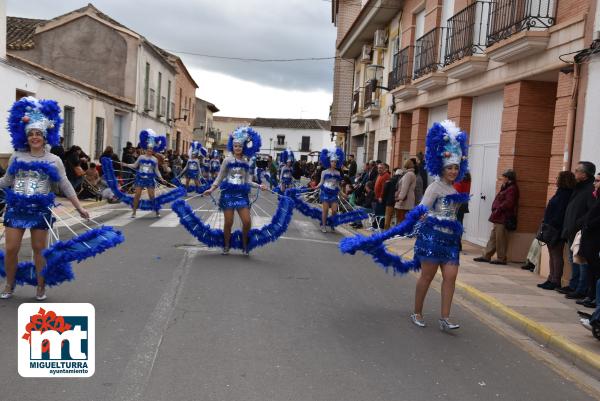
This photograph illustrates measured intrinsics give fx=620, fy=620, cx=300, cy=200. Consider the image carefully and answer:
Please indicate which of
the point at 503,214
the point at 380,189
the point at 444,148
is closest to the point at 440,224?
the point at 444,148

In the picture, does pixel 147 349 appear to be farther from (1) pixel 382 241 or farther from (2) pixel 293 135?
(2) pixel 293 135

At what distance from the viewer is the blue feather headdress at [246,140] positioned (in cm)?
1006

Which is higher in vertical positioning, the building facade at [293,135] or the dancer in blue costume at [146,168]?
the building facade at [293,135]

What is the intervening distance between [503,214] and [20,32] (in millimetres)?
28097

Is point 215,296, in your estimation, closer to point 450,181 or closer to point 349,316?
point 349,316

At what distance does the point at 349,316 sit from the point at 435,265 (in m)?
1.07

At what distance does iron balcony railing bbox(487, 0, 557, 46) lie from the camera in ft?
34.7

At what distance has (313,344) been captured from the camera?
18.2 ft

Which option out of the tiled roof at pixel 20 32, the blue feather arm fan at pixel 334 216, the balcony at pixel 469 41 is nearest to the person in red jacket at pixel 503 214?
the balcony at pixel 469 41

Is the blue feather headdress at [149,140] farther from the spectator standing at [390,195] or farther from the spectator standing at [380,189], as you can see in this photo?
the spectator standing at [390,195]

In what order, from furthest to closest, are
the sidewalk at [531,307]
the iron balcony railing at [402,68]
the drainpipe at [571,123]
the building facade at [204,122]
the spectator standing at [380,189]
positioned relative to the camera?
Result: the building facade at [204,122], the iron balcony railing at [402,68], the spectator standing at [380,189], the drainpipe at [571,123], the sidewalk at [531,307]

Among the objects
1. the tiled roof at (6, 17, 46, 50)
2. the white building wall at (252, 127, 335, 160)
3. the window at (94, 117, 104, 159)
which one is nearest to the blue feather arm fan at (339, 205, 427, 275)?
the window at (94, 117, 104, 159)

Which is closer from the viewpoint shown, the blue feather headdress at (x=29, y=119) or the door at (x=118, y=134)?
the blue feather headdress at (x=29, y=119)

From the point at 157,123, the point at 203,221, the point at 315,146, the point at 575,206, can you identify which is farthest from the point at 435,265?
the point at 315,146
